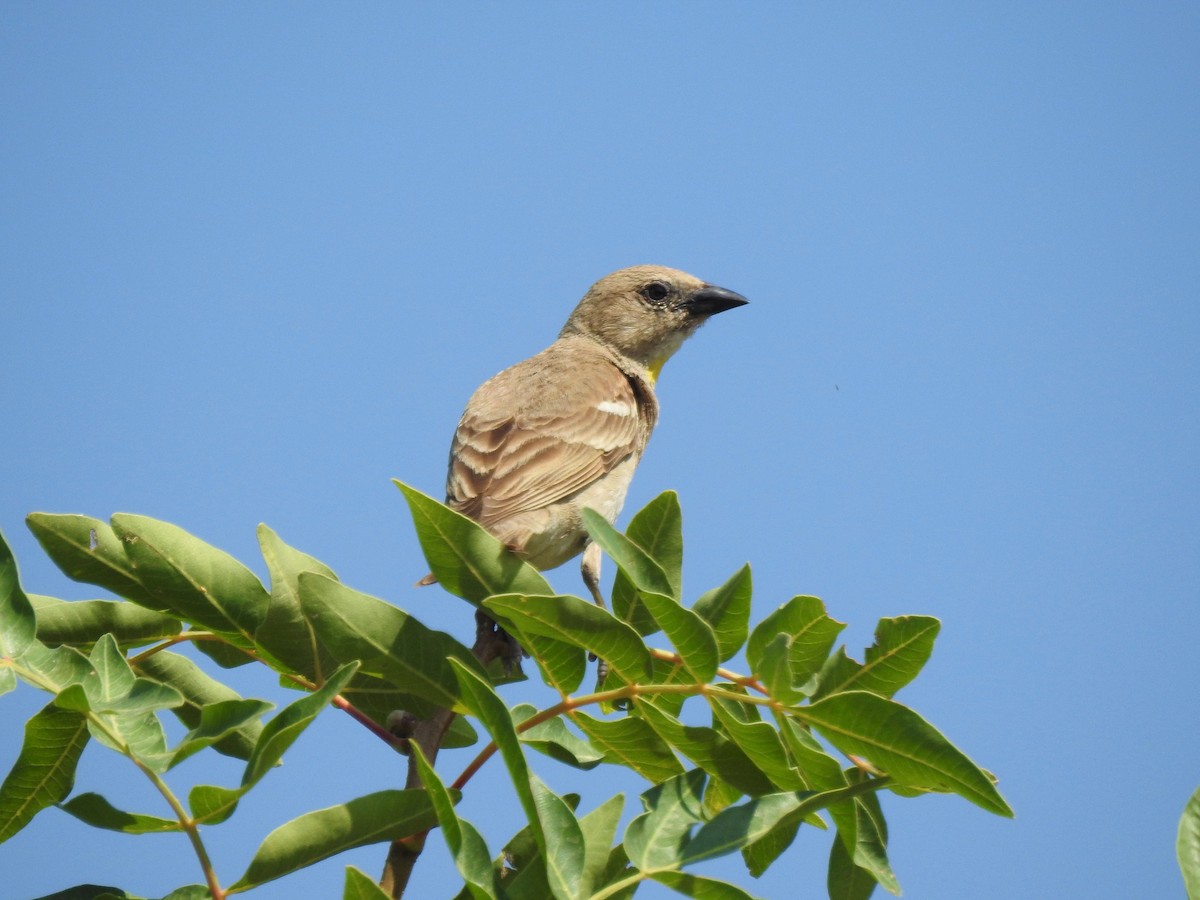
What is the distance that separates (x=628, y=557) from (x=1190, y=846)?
3.35 feet

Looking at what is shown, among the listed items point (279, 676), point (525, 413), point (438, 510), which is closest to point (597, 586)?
point (525, 413)

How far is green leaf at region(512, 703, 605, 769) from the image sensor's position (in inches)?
97.3

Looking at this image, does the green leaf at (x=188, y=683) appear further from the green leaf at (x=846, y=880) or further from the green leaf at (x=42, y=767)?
the green leaf at (x=846, y=880)

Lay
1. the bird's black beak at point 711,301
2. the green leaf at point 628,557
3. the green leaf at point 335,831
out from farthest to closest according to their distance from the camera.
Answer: the bird's black beak at point 711,301 < the green leaf at point 628,557 < the green leaf at point 335,831

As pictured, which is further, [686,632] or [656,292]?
[656,292]

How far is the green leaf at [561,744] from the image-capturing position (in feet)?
8.11

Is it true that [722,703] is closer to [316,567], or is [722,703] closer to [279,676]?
[316,567]

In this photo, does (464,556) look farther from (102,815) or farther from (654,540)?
(102,815)

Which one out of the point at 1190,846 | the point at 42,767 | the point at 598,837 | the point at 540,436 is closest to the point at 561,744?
the point at 598,837

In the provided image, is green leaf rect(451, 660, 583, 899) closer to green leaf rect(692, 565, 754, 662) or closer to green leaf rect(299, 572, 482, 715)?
green leaf rect(299, 572, 482, 715)

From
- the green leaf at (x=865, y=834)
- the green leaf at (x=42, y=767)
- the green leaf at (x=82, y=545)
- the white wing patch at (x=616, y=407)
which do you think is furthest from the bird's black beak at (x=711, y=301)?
the green leaf at (x=42, y=767)

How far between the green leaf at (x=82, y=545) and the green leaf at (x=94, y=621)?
0.57ft

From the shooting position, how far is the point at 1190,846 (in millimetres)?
1904

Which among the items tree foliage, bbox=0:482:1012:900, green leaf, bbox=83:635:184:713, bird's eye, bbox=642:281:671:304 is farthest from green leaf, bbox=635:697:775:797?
bird's eye, bbox=642:281:671:304
